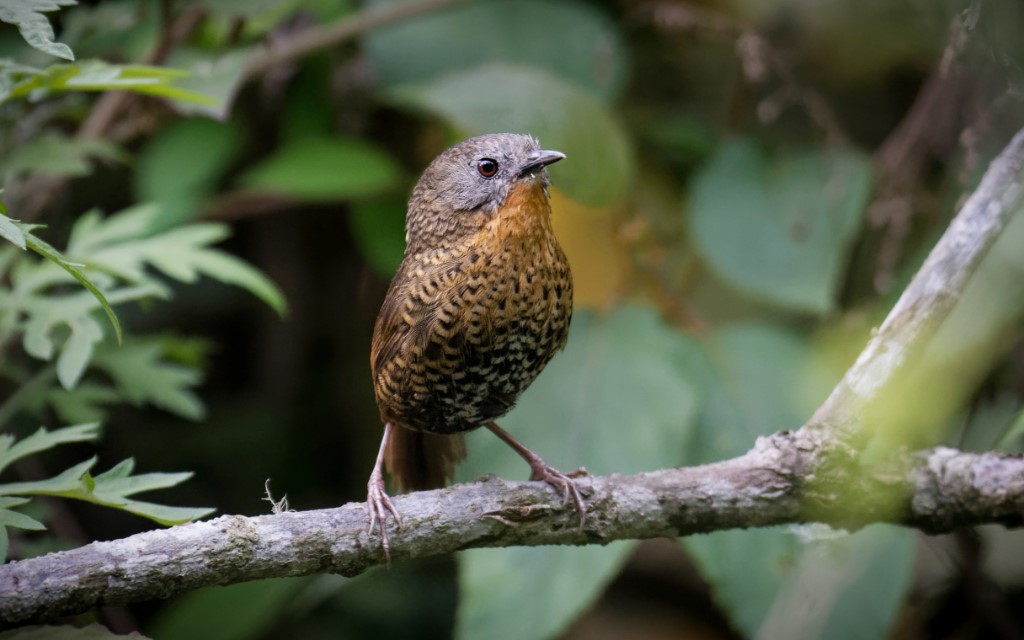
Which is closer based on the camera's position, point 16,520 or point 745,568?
point 16,520

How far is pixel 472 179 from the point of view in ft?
8.82

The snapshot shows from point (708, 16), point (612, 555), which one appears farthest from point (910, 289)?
point (708, 16)

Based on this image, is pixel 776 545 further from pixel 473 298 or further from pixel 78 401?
pixel 78 401

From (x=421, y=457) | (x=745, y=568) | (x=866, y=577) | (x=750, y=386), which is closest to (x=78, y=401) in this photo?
(x=421, y=457)

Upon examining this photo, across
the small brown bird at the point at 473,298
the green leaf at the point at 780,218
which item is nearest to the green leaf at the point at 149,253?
the small brown bird at the point at 473,298

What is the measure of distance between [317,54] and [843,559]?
9.88ft

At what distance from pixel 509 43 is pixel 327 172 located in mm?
946

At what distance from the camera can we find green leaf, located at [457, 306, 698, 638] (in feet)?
10.4

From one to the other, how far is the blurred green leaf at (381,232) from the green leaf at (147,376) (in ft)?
4.42

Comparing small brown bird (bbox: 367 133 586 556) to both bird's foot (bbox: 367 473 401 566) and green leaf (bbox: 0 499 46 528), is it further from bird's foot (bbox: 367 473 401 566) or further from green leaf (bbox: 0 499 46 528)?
green leaf (bbox: 0 499 46 528)

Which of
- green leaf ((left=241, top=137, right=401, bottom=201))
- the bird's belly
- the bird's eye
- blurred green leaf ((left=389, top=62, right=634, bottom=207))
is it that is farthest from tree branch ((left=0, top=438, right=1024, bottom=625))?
green leaf ((left=241, top=137, right=401, bottom=201))

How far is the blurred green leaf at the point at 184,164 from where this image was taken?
4.12m

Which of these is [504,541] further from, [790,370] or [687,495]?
[790,370]

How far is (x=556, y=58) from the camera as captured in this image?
4.39 meters
